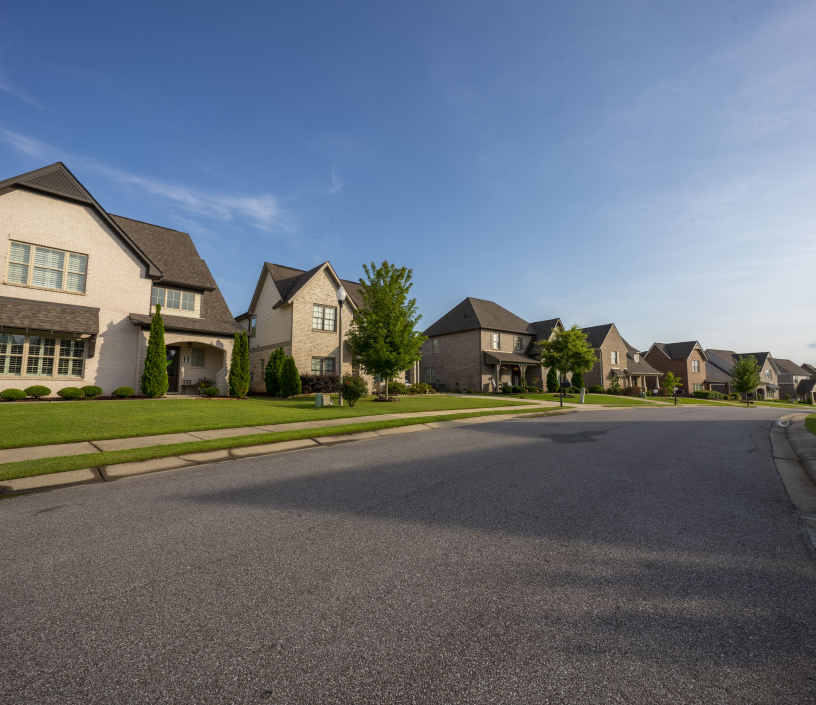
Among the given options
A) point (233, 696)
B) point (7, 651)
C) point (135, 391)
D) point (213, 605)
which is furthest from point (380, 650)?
point (135, 391)

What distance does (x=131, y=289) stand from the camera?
2034cm

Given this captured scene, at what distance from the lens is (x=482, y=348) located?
131 ft

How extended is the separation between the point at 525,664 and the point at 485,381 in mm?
37582

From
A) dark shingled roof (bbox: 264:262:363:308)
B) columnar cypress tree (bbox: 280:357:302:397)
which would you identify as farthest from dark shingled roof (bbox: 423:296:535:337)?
columnar cypress tree (bbox: 280:357:302:397)

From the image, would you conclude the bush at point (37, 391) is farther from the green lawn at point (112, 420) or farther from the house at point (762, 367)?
the house at point (762, 367)

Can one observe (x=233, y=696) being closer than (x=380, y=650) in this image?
Yes

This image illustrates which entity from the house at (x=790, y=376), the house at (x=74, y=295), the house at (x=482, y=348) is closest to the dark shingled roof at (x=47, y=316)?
the house at (x=74, y=295)

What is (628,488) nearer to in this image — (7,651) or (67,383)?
(7,651)

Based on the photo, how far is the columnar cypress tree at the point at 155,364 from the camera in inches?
736

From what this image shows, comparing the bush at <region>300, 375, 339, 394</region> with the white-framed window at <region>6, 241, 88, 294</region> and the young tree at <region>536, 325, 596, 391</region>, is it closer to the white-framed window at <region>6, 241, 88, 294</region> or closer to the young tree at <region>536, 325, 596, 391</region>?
the white-framed window at <region>6, 241, 88, 294</region>

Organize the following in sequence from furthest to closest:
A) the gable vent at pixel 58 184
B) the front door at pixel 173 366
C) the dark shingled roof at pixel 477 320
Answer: the dark shingled roof at pixel 477 320
the front door at pixel 173 366
the gable vent at pixel 58 184

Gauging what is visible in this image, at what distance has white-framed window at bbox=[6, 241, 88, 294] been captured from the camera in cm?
1756

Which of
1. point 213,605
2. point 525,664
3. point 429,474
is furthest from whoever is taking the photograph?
point 429,474

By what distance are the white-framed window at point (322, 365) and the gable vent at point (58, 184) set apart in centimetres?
1441
